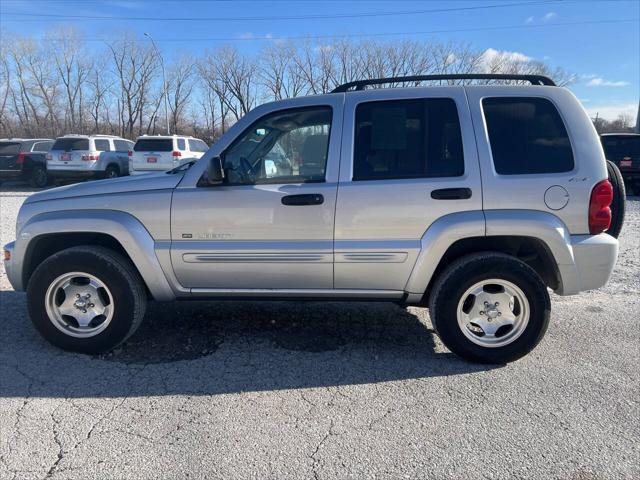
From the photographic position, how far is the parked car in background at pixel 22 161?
16969 millimetres

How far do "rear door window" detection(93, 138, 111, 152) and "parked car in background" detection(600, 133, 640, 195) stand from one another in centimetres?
1663

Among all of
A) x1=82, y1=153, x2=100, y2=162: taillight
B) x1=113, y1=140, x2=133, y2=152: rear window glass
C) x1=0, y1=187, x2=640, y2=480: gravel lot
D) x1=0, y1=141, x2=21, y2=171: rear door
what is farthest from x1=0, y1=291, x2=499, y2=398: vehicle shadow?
x1=0, y1=141, x2=21, y2=171: rear door

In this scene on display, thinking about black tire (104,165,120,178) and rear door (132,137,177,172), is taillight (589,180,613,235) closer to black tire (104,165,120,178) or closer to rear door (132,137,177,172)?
rear door (132,137,177,172)

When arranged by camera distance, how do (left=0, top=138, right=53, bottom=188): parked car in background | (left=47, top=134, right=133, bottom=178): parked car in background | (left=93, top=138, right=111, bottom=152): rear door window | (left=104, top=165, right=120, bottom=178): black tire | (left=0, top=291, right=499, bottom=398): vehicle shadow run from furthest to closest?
(left=104, top=165, right=120, bottom=178): black tire, (left=0, top=138, right=53, bottom=188): parked car in background, (left=93, top=138, right=111, bottom=152): rear door window, (left=47, top=134, right=133, bottom=178): parked car in background, (left=0, top=291, right=499, bottom=398): vehicle shadow

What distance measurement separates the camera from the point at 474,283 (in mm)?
3488

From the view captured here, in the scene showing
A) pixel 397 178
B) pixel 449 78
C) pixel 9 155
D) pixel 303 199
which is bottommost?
pixel 303 199

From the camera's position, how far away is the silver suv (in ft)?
11.2

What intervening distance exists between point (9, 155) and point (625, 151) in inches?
814

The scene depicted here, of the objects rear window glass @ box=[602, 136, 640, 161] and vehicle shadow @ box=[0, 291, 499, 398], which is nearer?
vehicle shadow @ box=[0, 291, 499, 398]

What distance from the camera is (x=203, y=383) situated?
3.29 m

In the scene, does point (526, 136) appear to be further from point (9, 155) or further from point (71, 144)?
point (9, 155)

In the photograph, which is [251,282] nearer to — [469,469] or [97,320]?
[97,320]

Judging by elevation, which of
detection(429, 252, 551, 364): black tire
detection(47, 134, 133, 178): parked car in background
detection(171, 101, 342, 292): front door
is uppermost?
detection(47, 134, 133, 178): parked car in background

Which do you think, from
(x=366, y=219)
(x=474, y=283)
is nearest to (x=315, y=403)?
(x=366, y=219)
